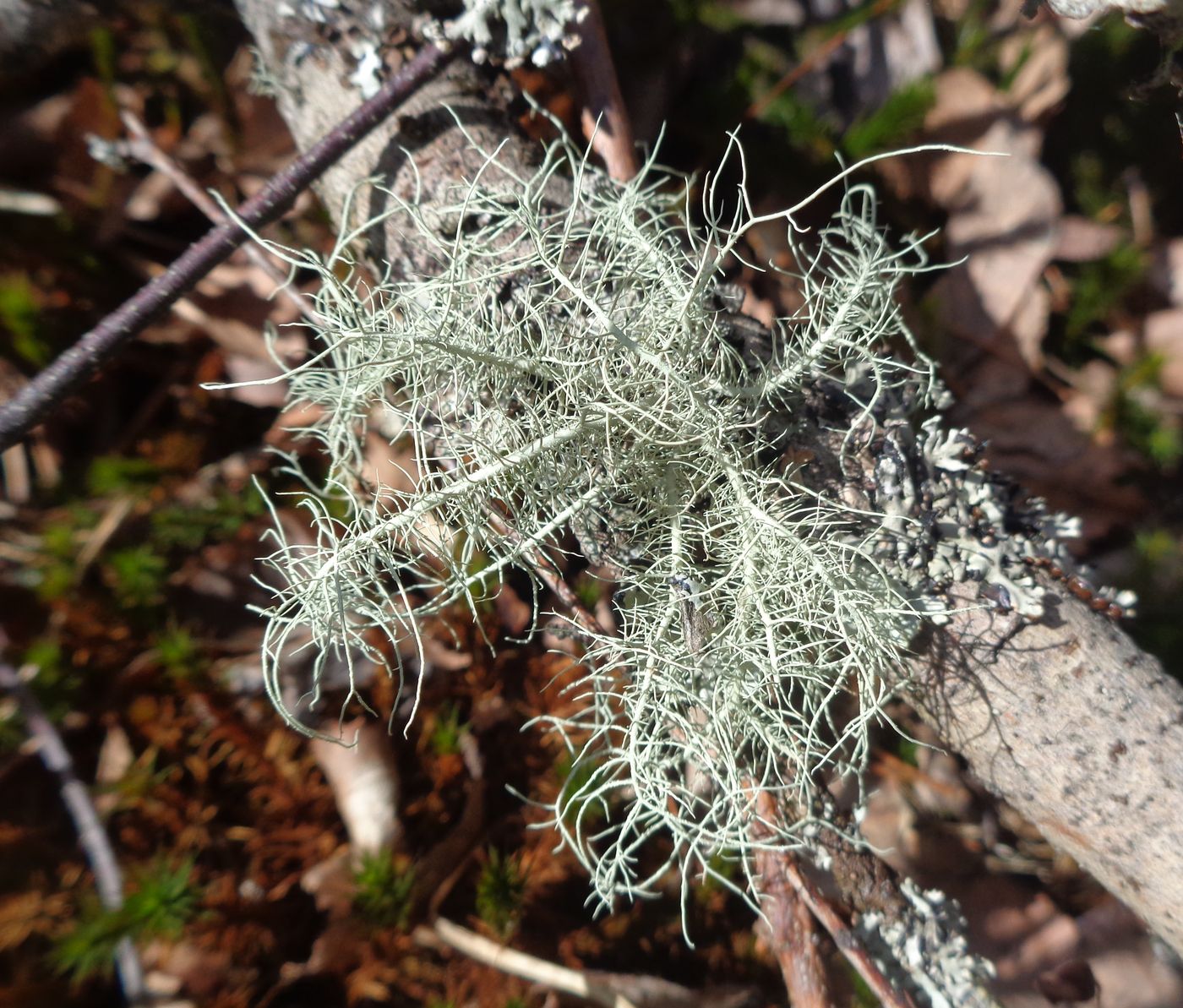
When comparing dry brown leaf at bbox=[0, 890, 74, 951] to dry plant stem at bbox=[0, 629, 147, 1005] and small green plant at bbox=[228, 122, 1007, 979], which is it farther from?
small green plant at bbox=[228, 122, 1007, 979]

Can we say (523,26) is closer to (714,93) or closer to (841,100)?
(714,93)

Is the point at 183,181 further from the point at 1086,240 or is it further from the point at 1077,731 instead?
the point at 1086,240

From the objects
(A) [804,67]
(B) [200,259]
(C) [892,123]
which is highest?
(A) [804,67]

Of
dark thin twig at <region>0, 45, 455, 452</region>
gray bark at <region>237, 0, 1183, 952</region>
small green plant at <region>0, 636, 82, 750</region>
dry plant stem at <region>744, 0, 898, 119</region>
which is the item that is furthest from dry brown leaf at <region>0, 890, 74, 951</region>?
dry plant stem at <region>744, 0, 898, 119</region>

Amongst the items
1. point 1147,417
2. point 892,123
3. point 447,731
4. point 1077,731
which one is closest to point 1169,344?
point 1147,417

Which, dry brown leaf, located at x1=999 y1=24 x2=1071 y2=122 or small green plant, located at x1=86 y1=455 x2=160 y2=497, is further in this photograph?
dry brown leaf, located at x1=999 y1=24 x2=1071 y2=122

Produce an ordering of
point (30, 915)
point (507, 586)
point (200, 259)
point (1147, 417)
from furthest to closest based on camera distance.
→ point (1147, 417) → point (507, 586) → point (30, 915) → point (200, 259)
